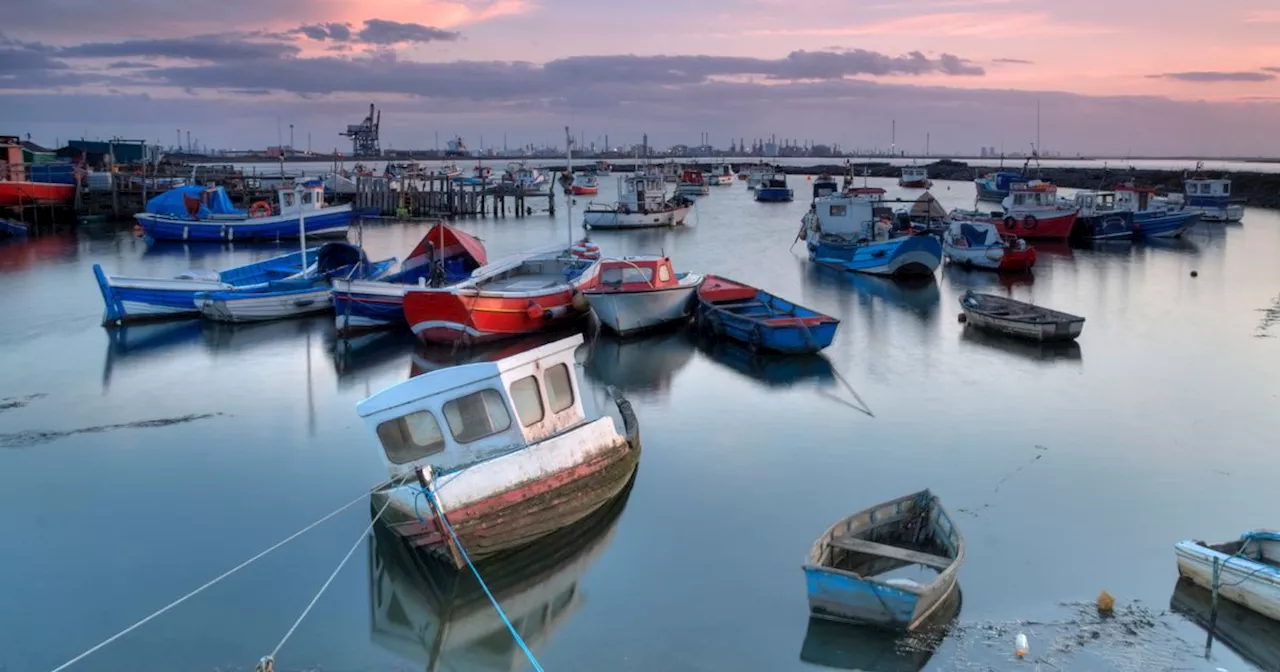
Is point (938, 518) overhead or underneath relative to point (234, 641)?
overhead

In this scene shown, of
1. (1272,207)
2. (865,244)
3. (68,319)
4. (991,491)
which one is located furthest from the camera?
(1272,207)

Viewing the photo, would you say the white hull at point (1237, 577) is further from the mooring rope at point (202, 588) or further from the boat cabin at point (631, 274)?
the boat cabin at point (631, 274)

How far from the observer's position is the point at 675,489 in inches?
518

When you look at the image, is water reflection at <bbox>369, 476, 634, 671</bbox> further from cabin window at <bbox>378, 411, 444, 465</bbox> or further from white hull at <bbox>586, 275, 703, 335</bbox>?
white hull at <bbox>586, 275, 703, 335</bbox>

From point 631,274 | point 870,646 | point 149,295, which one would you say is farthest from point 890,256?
point 870,646

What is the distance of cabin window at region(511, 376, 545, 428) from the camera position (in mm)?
11125

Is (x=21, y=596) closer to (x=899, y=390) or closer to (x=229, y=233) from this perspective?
(x=899, y=390)

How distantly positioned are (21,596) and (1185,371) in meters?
19.1

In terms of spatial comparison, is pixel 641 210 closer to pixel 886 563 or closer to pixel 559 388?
pixel 559 388

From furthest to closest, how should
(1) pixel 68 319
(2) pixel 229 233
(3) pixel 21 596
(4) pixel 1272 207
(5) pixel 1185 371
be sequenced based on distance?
(4) pixel 1272 207 < (2) pixel 229 233 < (1) pixel 68 319 < (5) pixel 1185 371 < (3) pixel 21 596

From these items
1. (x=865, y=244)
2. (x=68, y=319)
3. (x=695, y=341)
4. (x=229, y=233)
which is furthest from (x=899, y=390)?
(x=229, y=233)

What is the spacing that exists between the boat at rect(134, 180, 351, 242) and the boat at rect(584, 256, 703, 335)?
2383 centimetres

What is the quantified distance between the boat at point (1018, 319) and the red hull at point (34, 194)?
42.9 meters

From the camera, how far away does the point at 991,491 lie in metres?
12.9
